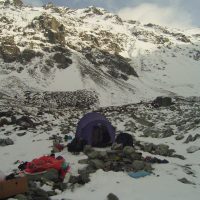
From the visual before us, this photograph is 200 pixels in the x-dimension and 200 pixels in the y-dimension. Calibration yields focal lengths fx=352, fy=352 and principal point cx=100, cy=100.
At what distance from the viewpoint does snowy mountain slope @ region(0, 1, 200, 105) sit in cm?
6228

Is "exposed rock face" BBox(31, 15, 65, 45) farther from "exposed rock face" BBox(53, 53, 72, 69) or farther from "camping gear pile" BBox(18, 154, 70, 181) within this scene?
"camping gear pile" BBox(18, 154, 70, 181)

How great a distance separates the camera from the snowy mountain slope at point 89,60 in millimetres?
62281

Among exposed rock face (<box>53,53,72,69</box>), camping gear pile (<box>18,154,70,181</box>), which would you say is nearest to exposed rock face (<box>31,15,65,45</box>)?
exposed rock face (<box>53,53,72,69</box>)

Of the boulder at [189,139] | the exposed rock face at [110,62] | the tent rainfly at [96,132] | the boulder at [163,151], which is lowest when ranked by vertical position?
the boulder at [163,151]

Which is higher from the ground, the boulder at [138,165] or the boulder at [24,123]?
the boulder at [138,165]

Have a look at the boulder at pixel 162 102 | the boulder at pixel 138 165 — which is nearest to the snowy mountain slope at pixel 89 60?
the boulder at pixel 162 102

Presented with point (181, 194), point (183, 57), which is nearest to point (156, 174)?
point (181, 194)

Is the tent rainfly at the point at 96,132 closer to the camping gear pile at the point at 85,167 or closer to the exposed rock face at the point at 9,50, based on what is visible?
the camping gear pile at the point at 85,167

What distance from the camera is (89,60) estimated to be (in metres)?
77.0

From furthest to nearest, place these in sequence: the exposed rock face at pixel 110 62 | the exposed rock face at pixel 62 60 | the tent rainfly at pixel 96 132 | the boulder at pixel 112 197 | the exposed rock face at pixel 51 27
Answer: the exposed rock face at pixel 51 27
the exposed rock face at pixel 110 62
the exposed rock face at pixel 62 60
the tent rainfly at pixel 96 132
the boulder at pixel 112 197

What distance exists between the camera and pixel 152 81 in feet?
277

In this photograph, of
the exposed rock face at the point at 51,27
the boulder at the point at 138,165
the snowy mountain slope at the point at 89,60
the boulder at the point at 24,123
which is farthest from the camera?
the exposed rock face at the point at 51,27

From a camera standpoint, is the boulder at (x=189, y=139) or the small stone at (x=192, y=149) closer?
the small stone at (x=192, y=149)

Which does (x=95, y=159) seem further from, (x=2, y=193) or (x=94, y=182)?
(x=2, y=193)
